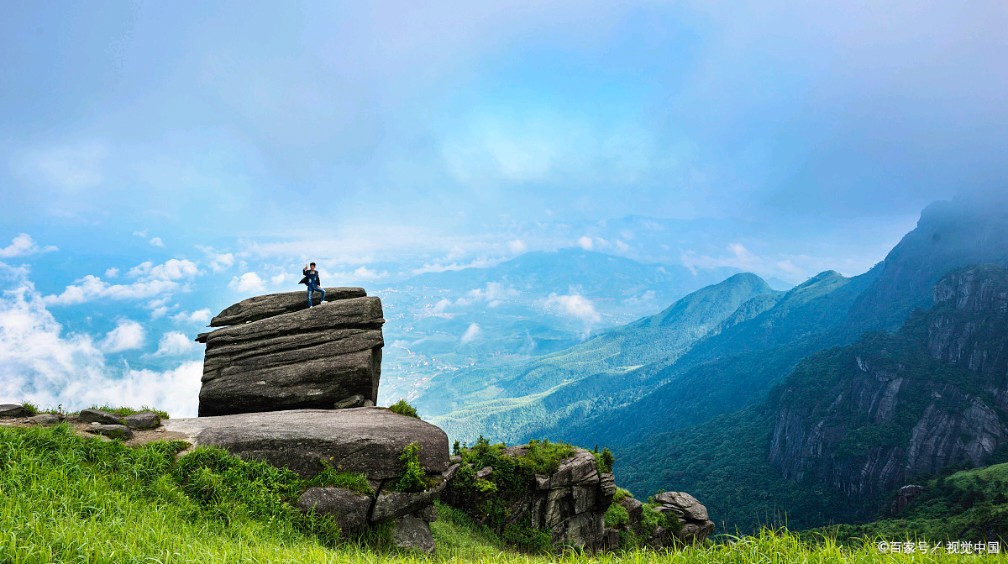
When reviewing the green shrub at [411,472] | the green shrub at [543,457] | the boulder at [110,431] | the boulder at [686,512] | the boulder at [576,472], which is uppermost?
the boulder at [110,431]

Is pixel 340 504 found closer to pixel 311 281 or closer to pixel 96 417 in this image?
pixel 96 417

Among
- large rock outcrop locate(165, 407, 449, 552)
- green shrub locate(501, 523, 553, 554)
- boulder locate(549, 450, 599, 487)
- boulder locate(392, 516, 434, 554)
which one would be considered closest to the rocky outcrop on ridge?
boulder locate(549, 450, 599, 487)

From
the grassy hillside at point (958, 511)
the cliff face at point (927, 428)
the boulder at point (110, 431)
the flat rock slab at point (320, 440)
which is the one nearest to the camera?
the boulder at point (110, 431)

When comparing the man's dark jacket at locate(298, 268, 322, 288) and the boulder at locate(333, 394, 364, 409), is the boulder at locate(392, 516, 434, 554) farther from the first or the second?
the man's dark jacket at locate(298, 268, 322, 288)

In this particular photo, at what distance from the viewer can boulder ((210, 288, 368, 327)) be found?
28438 millimetres

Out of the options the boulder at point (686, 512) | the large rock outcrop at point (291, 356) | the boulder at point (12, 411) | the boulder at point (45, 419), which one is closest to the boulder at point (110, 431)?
the boulder at point (45, 419)

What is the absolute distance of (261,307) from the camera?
28734mm

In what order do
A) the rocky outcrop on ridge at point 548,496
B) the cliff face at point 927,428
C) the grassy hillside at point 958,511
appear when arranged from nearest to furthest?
the rocky outcrop on ridge at point 548,496
the grassy hillside at point 958,511
the cliff face at point 927,428

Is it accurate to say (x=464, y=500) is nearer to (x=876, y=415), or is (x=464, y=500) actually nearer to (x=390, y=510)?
(x=390, y=510)

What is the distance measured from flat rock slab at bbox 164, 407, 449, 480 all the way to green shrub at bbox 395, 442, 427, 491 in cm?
24

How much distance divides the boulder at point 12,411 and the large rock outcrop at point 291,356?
7.54m

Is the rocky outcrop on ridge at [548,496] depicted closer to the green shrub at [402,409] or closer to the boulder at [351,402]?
the green shrub at [402,409]

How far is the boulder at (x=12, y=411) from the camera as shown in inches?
669

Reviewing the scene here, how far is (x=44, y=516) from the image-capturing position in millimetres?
9562
